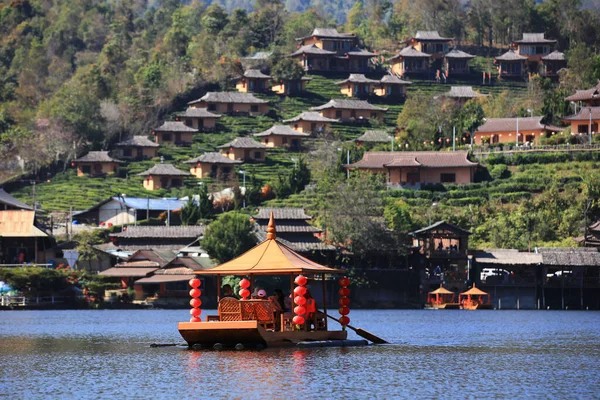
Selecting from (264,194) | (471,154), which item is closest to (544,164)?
(471,154)

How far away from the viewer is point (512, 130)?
103562mm

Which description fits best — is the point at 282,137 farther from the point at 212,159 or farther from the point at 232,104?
the point at 212,159

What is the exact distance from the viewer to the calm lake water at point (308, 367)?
28484 mm

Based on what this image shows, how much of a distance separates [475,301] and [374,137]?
3371 cm

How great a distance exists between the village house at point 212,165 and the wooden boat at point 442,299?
27801 millimetres

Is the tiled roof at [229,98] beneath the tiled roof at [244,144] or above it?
above

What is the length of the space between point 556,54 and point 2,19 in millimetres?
62335

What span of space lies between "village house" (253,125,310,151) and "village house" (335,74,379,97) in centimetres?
1266

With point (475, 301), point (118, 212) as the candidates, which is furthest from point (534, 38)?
point (475, 301)

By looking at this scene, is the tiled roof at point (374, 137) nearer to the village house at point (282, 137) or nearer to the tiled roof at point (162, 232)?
the village house at point (282, 137)

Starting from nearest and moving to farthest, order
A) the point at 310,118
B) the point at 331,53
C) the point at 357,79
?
the point at 310,118, the point at 357,79, the point at 331,53

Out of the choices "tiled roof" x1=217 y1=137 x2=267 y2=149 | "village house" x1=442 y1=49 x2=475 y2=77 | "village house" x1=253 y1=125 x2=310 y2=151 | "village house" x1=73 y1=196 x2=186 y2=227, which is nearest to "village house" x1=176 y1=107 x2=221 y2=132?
"village house" x1=253 y1=125 x2=310 y2=151

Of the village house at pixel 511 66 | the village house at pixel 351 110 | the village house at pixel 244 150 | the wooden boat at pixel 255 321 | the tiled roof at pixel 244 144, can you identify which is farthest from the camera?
the village house at pixel 511 66

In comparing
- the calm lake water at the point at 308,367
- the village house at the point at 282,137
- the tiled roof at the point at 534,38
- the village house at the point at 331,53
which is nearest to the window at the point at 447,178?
the village house at the point at 282,137
